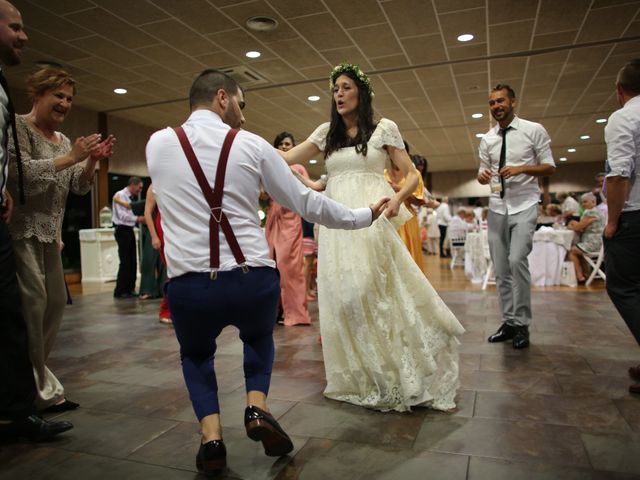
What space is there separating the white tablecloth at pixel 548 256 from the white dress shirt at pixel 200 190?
20.4 feet

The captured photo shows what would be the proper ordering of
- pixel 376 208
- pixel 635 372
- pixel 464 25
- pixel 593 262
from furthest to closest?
pixel 593 262, pixel 464 25, pixel 635 372, pixel 376 208

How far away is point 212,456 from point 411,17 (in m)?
5.89

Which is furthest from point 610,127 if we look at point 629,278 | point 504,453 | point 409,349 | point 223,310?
point 223,310

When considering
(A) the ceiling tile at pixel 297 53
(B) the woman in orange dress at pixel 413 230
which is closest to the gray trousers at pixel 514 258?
(B) the woman in orange dress at pixel 413 230

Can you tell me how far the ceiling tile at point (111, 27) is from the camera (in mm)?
5875

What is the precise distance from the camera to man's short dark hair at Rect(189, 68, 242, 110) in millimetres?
1646

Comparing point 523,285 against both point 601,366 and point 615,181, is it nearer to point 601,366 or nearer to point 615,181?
point 601,366

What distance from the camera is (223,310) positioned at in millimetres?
1556

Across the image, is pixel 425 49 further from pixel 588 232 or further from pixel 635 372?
pixel 635 372

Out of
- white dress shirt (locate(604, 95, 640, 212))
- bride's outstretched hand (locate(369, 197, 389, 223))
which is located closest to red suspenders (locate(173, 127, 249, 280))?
bride's outstretched hand (locate(369, 197, 389, 223))

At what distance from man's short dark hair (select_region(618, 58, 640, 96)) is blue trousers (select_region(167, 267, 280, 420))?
1.92m

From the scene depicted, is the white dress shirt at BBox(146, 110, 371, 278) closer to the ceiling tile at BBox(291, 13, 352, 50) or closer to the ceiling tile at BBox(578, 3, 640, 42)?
the ceiling tile at BBox(291, 13, 352, 50)

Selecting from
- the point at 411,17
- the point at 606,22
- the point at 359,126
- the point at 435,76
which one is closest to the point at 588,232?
the point at 606,22

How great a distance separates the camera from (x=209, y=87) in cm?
165
